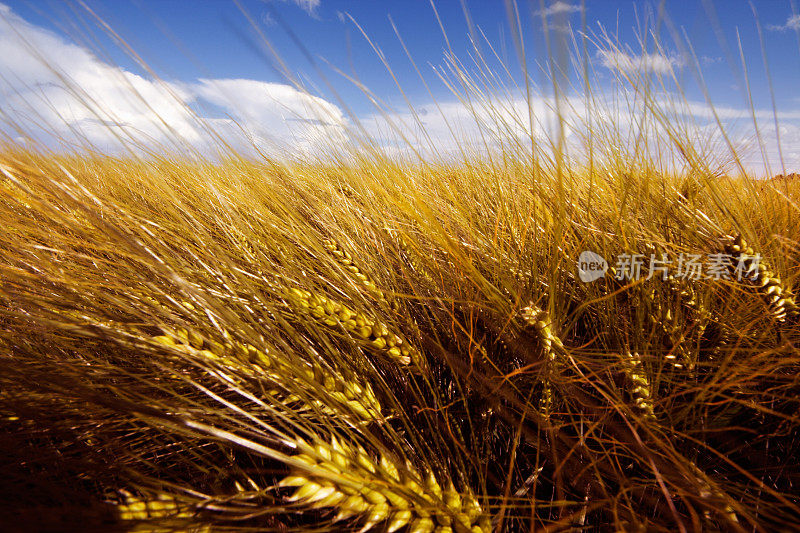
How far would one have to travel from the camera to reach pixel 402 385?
80cm

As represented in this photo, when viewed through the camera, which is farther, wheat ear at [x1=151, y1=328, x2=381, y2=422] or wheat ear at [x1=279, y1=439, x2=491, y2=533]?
wheat ear at [x1=151, y1=328, x2=381, y2=422]

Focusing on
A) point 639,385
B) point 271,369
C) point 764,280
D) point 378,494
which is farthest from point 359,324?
point 764,280

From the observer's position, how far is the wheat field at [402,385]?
474 millimetres

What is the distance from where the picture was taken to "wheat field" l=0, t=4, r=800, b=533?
0.47 meters

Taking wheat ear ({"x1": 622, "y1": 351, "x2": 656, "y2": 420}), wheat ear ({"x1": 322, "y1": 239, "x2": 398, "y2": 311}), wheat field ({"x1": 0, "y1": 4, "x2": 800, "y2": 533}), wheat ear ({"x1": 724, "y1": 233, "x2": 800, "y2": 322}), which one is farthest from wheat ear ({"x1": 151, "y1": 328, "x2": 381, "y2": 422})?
wheat ear ({"x1": 724, "y1": 233, "x2": 800, "y2": 322})

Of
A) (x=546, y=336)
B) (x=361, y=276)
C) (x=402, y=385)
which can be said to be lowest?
(x=402, y=385)

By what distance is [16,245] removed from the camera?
2.25 feet

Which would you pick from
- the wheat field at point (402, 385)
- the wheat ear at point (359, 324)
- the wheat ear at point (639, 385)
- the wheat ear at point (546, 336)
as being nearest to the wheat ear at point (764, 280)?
the wheat field at point (402, 385)

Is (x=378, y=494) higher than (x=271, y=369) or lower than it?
lower

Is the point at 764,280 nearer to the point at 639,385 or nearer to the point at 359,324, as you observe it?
the point at 639,385

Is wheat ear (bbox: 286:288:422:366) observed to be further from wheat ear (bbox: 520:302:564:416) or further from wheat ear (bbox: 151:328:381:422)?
wheat ear (bbox: 520:302:564:416)

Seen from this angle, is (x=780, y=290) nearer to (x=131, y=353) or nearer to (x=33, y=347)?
(x=131, y=353)

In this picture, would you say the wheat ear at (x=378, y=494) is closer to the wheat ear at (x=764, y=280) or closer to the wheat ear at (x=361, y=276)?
the wheat ear at (x=361, y=276)

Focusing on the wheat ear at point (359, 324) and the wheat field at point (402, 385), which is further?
the wheat ear at point (359, 324)
